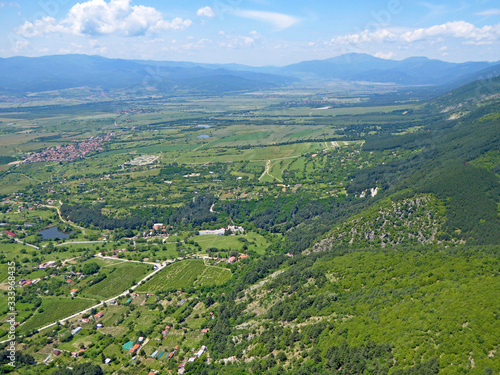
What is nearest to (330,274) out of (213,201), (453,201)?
(453,201)

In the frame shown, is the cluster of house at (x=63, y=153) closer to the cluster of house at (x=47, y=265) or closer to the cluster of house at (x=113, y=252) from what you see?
the cluster of house at (x=113, y=252)

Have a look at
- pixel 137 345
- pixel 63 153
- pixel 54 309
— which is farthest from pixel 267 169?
pixel 63 153

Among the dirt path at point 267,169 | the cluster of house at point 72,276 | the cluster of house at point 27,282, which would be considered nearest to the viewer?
the cluster of house at point 27,282

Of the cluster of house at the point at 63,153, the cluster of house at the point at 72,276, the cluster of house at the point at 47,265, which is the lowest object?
the cluster of house at the point at 72,276

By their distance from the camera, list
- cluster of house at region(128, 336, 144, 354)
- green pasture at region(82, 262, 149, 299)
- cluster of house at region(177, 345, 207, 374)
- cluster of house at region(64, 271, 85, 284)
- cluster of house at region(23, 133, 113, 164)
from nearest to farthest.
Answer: cluster of house at region(177, 345, 207, 374) < cluster of house at region(128, 336, 144, 354) < green pasture at region(82, 262, 149, 299) < cluster of house at region(64, 271, 85, 284) < cluster of house at region(23, 133, 113, 164)

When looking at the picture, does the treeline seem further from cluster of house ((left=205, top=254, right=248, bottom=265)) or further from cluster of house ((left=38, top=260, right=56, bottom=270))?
cluster of house ((left=38, top=260, right=56, bottom=270))

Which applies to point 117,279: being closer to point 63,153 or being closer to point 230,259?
point 230,259

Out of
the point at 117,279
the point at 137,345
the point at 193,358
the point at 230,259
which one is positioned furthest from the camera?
the point at 230,259

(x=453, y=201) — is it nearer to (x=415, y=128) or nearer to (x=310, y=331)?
(x=310, y=331)

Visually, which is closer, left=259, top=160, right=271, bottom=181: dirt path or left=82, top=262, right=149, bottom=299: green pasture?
left=82, top=262, right=149, bottom=299: green pasture

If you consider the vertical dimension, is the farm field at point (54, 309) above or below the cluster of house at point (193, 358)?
below

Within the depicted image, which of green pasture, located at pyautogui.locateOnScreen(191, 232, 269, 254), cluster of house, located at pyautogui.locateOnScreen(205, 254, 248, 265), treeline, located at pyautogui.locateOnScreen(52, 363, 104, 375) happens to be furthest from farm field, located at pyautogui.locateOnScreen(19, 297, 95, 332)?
green pasture, located at pyautogui.locateOnScreen(191, 232, 269, 254)

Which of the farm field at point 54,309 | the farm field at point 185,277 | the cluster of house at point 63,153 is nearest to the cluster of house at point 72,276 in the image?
the farm field at point 54,309
